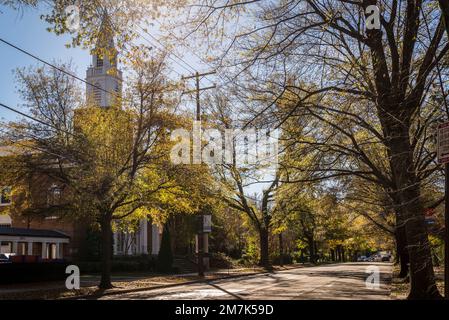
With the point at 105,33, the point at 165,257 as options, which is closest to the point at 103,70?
the point at 165,257

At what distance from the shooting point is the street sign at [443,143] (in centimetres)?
711

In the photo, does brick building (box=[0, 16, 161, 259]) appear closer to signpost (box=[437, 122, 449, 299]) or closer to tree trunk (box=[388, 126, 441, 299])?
signpost (box=[437, 122, 449, 299])

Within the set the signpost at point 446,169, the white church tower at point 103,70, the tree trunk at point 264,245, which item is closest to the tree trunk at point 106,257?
the white church tower at point 103,70

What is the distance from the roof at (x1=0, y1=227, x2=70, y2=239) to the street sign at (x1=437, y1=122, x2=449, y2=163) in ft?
102

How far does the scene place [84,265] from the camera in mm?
35250

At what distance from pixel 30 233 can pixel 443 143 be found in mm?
33429

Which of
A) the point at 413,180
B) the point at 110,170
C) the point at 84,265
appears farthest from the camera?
the point at 84,265

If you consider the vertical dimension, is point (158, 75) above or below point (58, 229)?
above

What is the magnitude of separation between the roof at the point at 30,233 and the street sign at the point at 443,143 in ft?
102

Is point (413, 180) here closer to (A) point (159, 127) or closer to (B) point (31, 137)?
(A) point (159, 127)

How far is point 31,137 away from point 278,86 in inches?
484

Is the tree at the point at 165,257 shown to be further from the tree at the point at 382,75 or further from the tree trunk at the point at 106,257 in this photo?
the tree at the point at 382,75

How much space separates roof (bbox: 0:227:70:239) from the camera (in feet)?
109
